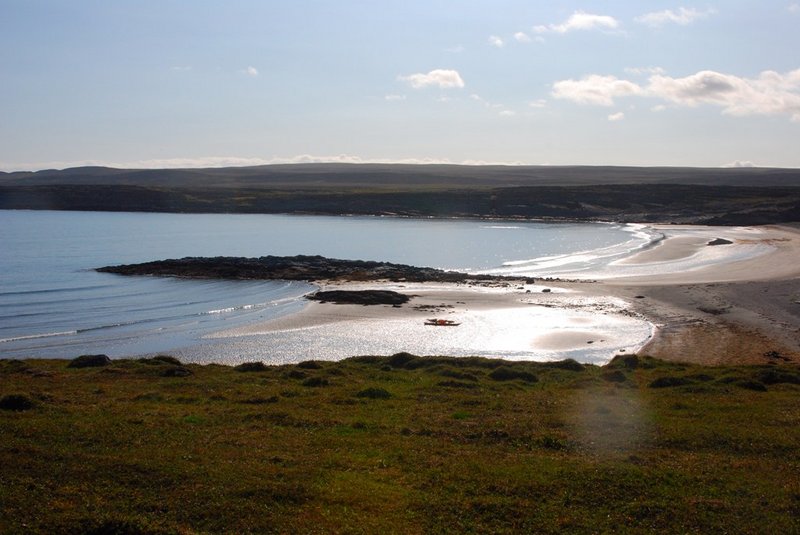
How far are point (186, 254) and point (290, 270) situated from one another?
2193 centimetres

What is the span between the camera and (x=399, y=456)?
13383mm

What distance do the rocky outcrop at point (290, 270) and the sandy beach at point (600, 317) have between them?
3401 millimetres

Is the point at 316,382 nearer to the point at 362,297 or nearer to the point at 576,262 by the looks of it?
the point at 362,297

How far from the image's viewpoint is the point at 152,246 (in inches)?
3465

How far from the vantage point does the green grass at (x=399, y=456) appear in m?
10.4

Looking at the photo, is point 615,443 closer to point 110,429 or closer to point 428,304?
point 110,429

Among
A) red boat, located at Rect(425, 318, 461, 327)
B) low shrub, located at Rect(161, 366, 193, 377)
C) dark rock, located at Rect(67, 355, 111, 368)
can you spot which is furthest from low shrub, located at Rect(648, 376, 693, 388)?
red boat, located at Rect(425, 318, 461, 327)

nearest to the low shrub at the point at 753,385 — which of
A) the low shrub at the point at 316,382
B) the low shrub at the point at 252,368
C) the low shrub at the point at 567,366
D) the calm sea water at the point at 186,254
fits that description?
the low shrub at the point at 567,366

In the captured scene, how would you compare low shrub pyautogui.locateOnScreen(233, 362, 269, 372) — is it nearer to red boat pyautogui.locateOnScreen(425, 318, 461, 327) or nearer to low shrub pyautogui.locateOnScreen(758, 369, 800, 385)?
red boat pyautogui.locateOnScreen(425, 318, 461, 327)

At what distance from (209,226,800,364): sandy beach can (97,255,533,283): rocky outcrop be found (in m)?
3.40

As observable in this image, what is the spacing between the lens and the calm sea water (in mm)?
37925

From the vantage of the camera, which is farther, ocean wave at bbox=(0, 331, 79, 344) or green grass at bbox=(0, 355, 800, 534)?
ocean wave at bbox=(0, 331, 79, 344)

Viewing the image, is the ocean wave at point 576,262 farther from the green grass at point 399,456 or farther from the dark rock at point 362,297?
the green grass at point 399,456

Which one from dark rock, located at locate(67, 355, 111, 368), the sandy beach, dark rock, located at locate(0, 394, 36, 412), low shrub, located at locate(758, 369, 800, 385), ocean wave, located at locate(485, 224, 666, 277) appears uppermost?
dark rock, located at locate(0, 394, 36, 412)
